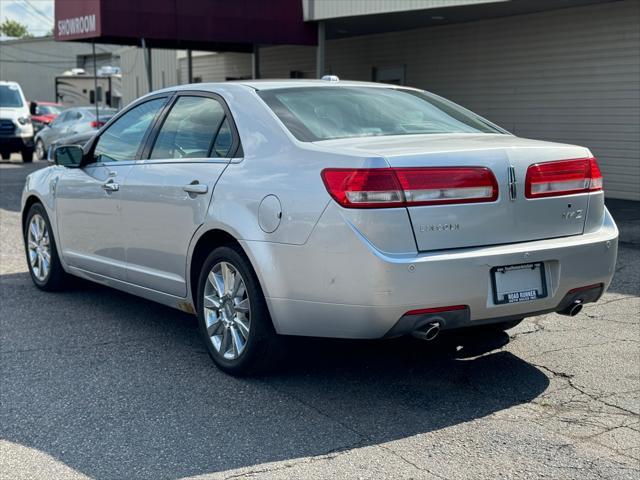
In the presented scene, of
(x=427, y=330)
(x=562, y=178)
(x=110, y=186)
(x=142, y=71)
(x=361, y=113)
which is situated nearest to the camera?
(x=427, y=330)

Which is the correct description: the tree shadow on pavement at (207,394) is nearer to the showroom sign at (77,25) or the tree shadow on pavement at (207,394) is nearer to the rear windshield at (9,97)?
the showroom sign at (77,25)

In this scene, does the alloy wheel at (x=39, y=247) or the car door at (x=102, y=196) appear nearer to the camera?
the car door at (x=102, y=196)

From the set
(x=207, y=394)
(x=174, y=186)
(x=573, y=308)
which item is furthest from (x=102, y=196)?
(x=573, y=308)

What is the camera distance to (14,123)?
24047mm

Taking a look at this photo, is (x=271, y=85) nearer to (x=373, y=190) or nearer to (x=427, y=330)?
(x=373, y=190)

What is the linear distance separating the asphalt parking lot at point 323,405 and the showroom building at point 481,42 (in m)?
9.14

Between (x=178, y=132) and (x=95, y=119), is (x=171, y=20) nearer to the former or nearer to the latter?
(x=95, y=119)

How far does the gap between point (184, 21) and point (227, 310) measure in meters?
13.6

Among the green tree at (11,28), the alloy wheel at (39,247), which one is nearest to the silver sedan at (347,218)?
the alloy wheel at (39,247)

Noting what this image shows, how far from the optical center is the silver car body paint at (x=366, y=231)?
4230 millimetres

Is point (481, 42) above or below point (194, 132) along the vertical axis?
above

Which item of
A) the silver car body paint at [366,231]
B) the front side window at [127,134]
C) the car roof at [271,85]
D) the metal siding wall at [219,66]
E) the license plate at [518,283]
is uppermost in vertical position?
the metal siding wall at [219,66]

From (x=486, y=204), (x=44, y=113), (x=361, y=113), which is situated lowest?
(x=486, y=204)

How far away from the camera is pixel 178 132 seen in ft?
18.6
